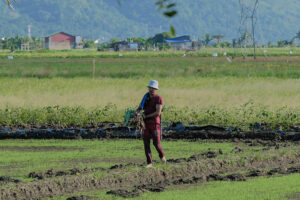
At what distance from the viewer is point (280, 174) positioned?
36.8ft

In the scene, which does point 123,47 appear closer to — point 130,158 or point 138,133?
point 138,133

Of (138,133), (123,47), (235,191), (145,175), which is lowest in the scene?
(235,191)

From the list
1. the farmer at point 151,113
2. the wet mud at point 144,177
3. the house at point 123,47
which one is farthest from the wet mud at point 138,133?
the house at point 123,47

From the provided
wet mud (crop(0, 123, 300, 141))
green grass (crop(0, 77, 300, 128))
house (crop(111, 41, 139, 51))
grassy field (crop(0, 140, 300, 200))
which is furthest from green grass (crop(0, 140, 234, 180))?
house (crop(111, 41, 139, 51))

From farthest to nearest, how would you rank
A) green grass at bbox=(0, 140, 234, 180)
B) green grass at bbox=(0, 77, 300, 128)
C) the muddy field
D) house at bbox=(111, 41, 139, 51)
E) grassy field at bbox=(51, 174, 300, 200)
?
house at bbox=(111, 41, 139, 51) < green grass at bbox=(0, 77, 300, 128) < green grass at bbox=(0, 140, 234, 180) < the muddy field < grassy field at bbox=(51, 174, 300, 200)

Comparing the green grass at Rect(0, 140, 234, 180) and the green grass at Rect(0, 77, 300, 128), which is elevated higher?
the green grass at Rect(0, 77, 300, 128)

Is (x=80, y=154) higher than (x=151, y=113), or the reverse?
(x=151, y=113)

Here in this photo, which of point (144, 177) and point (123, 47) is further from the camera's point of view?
point (123, 47)

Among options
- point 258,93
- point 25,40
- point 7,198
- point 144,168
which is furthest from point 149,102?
point 25,40

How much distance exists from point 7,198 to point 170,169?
3.09 m

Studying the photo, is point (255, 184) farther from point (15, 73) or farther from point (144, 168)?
point (15, 73)

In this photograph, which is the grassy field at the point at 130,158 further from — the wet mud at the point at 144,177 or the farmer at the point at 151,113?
the farmer at the point at 151,113

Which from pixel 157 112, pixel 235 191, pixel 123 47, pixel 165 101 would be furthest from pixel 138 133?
pixel 123 47

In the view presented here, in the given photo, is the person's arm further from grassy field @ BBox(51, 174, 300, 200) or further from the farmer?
grassy field @ BBox(51, 174, 300, 200)
